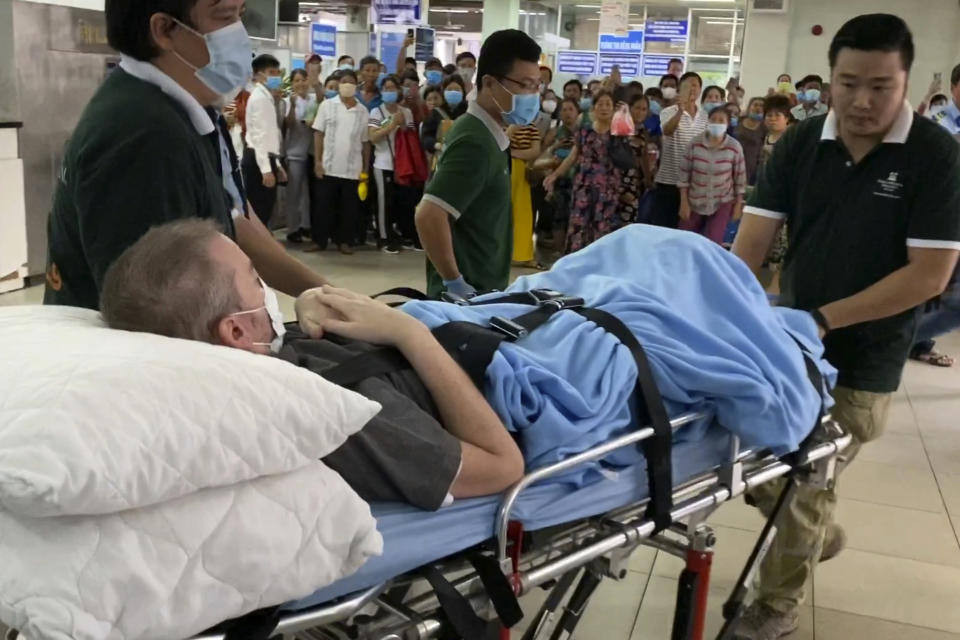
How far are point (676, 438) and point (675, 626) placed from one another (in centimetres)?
44

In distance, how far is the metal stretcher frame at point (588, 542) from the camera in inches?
49.3

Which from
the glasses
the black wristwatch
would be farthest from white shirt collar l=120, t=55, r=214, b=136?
the black wristwatch

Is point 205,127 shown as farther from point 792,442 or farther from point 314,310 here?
point 792,442

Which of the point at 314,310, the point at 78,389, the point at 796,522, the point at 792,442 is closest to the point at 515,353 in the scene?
the point at 314,310

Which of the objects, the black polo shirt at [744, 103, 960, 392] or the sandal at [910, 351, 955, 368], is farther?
the sandal at [910, 351, 955, 368]

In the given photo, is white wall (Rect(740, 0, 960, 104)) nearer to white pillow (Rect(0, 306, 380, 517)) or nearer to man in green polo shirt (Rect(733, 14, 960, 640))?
man in green polo shirt (Rect(733, 14, 960, 640))

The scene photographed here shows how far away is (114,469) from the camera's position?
0.96 metres

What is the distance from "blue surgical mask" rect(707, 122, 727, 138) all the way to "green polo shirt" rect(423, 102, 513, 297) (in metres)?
4.25

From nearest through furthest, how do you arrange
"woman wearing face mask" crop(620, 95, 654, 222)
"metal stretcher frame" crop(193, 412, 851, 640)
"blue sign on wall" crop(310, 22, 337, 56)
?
"metal stretcher frame" crop(193, 412, 851, 640) → "woman wearing face mask" crop(620, 95, 654, 222) → "blue sign on wall" crop(310, 22, 337, 56)

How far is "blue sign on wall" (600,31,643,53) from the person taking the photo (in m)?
14.2

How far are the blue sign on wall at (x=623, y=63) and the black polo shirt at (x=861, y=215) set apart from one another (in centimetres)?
1211

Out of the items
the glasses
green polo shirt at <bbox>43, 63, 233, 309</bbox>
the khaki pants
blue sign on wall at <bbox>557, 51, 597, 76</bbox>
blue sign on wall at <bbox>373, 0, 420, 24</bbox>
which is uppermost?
blue sign on wall at <bbox>373, 0, 420, 24</bbox>

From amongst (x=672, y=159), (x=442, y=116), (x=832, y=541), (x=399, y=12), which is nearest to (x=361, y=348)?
(x=832, y=541)

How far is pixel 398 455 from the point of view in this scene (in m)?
1.27
